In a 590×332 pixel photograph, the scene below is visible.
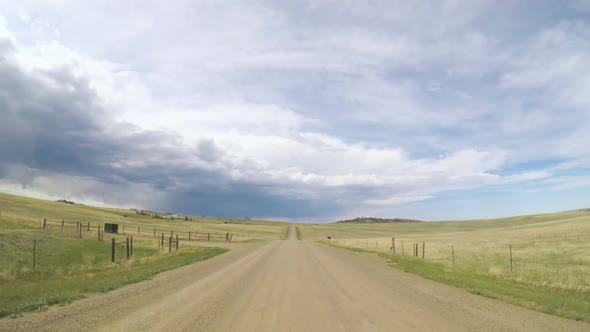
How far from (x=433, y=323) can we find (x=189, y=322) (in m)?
5.71

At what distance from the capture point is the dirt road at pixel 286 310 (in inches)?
361

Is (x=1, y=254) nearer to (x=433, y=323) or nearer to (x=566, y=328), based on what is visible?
(x=433, y=323)

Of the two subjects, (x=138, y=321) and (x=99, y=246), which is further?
(x=99, y=246)

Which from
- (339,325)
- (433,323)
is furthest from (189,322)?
(433,323)

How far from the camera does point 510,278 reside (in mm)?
19609

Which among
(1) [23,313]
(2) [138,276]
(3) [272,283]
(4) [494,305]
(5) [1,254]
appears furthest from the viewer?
(5) [1,254]

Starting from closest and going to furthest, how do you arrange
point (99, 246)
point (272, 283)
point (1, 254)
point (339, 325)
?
point (339, 325) < point (272, 283) < point (1, 254) < point (99, 246)

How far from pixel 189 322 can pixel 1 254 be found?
19.9 m

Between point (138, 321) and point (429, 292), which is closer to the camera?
point (138, 321)

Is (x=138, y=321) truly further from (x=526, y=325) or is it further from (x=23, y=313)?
(x=526, y=325)

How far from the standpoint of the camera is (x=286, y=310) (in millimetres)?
10992

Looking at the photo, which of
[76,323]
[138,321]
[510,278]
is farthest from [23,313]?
[510,278]

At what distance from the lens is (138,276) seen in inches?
720

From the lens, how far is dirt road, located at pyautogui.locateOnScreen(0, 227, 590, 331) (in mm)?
9180
